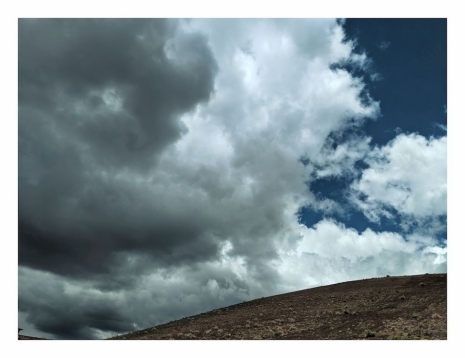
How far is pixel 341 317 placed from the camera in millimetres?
40906

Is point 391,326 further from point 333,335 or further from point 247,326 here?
point 247,326

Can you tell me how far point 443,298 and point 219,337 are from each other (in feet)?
86.6

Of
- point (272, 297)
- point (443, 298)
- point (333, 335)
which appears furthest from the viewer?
point (272, 297)

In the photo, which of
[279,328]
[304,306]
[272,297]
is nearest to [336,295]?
[304,306]

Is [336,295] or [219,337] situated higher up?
[336,295]

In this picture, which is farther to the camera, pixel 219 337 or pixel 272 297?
pixel 272 297

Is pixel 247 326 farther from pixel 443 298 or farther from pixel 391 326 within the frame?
pixel 443 298

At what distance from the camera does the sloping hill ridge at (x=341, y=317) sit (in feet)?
112

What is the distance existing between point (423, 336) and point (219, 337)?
685 inches

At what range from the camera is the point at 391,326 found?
3478 centimetres

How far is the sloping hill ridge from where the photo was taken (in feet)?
112
